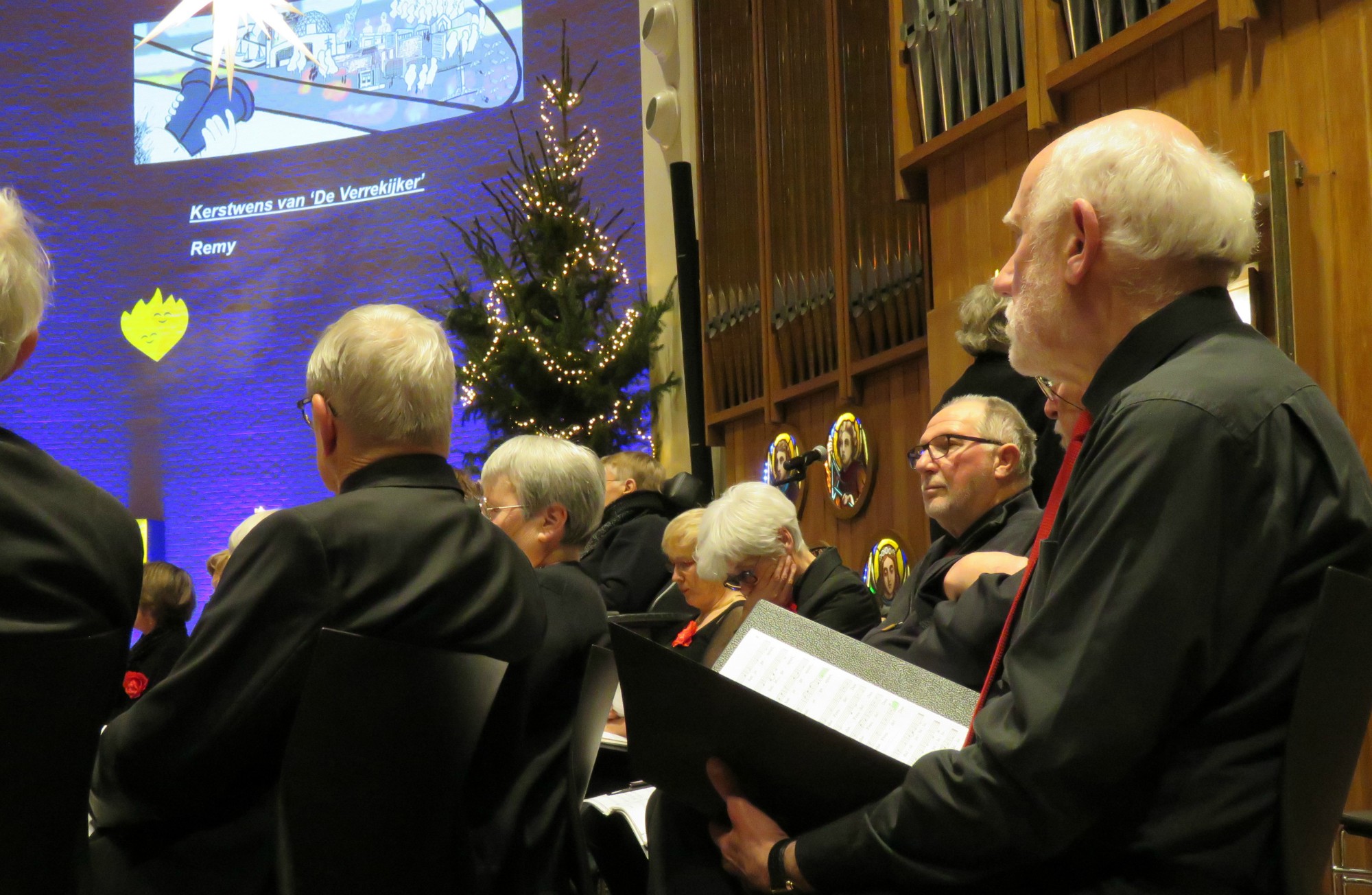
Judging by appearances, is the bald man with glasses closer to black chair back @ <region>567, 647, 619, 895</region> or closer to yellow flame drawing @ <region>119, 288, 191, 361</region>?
black chair back @ <region>567, 647, 619, 895</region>

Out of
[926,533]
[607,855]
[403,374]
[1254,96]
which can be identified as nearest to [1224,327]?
[403,374]

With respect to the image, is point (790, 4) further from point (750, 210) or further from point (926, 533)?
point (926, 533)

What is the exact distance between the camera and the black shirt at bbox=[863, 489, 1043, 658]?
294 centimetres

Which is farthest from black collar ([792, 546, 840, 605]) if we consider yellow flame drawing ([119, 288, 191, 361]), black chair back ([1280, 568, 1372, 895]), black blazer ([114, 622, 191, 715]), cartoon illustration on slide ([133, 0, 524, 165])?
yellow flame drawing ([119, 288, 191, 361])

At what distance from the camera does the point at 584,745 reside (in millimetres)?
2486

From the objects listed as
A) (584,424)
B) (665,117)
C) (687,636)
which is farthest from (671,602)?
(665,117)

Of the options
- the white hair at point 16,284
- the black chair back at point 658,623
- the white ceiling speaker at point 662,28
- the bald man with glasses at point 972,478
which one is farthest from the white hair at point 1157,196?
the white ceiling speaker at point 662,28

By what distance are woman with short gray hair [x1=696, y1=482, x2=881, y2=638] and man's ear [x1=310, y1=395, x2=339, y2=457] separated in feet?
6.27

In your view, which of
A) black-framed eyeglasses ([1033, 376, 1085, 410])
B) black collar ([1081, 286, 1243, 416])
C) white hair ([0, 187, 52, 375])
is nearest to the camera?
black collar ([1081, 286, 1243, 416])

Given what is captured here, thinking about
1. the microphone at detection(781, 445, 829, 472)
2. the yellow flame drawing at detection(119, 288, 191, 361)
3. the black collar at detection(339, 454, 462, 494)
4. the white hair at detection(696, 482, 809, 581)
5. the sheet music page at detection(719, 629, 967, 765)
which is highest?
the yellow flame drawing at detection(119, 288, 191, 361)

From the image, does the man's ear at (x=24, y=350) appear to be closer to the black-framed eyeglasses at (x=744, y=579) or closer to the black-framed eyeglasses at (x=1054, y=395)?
the black-framed eyeglasses at (x=1054, y=395)

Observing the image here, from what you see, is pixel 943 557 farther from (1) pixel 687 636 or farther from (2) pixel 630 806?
(1) pixel 687 636

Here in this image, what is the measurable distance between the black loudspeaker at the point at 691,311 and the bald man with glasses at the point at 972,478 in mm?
5010

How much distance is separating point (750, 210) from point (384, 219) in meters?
5.42
